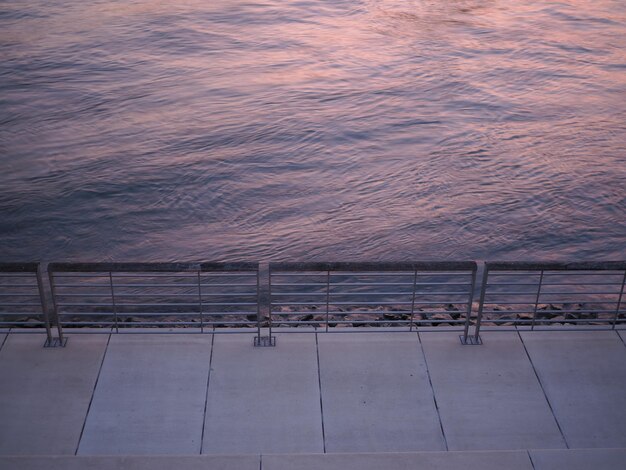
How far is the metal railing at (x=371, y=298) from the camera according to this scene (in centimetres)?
749

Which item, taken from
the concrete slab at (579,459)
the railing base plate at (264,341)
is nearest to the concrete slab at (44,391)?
the railing base plate at (264,341)

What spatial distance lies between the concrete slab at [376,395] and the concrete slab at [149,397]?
Result: 4.27 ft

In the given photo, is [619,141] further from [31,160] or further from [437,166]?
[31,160]

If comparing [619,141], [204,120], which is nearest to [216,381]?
[204,120]

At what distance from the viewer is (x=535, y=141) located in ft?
74.2

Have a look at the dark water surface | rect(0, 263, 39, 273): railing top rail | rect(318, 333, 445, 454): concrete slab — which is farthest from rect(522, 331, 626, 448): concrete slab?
the dark water surface

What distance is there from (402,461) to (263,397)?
174cm

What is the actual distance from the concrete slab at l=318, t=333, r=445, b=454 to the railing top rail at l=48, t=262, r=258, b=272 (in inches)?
53.3

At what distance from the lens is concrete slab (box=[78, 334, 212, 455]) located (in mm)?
6449

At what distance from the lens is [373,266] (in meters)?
7.50

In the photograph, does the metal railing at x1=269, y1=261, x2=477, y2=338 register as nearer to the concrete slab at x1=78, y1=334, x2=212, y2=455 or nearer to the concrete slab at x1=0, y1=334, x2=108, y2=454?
the concrete slab at x1=78, y1=334, x2=212, y2=455

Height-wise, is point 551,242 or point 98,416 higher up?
point 98,416

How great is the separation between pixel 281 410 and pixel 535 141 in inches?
711

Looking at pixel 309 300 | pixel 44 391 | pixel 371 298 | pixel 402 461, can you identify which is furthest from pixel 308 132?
pixel 402 461
